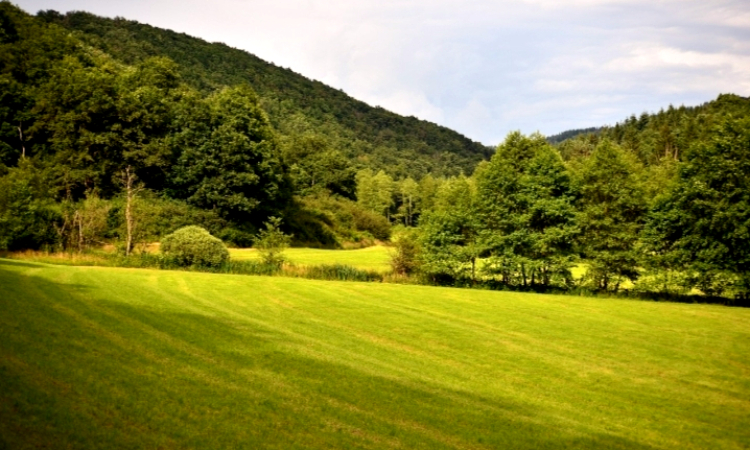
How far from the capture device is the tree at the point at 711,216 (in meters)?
41.0

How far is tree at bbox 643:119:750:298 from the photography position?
41.0m

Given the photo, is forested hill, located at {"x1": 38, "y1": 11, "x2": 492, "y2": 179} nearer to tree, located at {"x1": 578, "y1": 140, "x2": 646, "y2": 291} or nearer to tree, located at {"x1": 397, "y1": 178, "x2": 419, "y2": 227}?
tree, located at {"x1": 397, "y1": 178, "x2": 419, "y2": 227}

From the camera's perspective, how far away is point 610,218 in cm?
4478

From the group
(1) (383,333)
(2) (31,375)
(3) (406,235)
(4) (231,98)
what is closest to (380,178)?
(4) (231,98)

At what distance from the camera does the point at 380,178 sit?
136875 millimetres

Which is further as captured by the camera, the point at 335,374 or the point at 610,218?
the point at 610,218

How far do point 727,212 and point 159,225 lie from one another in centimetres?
5131

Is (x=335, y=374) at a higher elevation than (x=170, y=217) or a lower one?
lower

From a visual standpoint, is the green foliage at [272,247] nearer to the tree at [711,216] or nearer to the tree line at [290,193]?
the tree line at [290,193]

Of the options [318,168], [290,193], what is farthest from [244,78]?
[290,193]

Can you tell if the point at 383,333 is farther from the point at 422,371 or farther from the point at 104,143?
the point at 104,143

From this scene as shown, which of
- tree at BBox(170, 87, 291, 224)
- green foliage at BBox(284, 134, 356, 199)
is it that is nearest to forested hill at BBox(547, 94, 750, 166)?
green foliage at BBox(284, 134, 356, 199)

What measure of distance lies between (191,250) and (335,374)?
2765cm

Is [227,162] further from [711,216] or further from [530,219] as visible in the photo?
[711,216]
